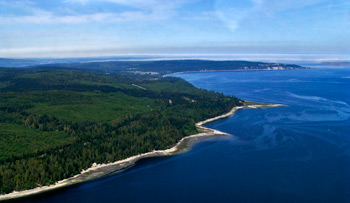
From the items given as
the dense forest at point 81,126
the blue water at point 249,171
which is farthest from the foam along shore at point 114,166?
the blue water at point 249,171

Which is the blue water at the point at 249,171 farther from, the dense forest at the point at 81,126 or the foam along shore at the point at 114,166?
the dense forest at the point at 81,126

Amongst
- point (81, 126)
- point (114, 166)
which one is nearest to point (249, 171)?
point (114, 166)

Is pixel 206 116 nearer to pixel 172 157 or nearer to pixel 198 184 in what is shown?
pixel 172 157

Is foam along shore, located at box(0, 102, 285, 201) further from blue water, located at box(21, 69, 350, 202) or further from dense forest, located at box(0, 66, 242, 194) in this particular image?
blue water, located at box(21, 69, 350, 202)

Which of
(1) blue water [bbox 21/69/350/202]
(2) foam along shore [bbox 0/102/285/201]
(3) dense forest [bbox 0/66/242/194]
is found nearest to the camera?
(1) blue water [bbox 21/69/350/202]

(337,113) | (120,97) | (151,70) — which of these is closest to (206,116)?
(120,97)

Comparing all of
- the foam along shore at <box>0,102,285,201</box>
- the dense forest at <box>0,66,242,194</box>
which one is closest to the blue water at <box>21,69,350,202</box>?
the foam along shore at <box>0,102,285,201</box>

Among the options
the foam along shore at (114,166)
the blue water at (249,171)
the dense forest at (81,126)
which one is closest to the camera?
the blue water at (249,171)

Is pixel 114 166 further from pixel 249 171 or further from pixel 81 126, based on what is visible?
pixel 249 171
